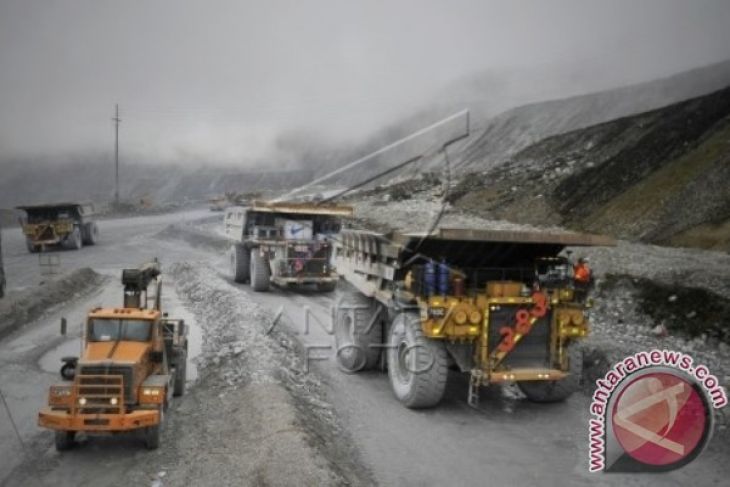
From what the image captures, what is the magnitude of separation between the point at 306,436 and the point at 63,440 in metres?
2.91

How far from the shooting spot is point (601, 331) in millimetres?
12406

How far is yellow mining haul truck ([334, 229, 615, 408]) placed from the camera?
8031mm

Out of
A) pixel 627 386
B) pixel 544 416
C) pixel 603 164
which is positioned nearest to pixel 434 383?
pixel 544 416

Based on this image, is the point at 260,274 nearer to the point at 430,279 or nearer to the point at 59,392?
the point at 430,279

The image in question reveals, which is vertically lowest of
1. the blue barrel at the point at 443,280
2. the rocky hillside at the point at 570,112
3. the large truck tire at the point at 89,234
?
the large truck tire at the point at 89,234

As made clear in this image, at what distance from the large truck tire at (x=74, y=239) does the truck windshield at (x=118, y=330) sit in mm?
23644

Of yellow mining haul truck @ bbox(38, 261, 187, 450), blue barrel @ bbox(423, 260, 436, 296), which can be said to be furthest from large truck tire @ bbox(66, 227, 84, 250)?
blue barrel @ bbox(423, 260, 436, 296)

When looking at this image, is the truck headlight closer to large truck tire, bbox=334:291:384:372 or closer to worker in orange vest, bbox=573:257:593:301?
large truck tire, bbox=334:291:384:372

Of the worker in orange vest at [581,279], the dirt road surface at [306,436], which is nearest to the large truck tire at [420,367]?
the dirt road surface at [306,436]

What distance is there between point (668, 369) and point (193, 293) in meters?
14.7

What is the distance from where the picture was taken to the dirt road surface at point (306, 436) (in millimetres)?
6699

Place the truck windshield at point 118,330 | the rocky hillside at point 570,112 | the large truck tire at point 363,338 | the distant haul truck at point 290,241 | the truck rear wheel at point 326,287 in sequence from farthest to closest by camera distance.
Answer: the rocky hillside at point 570,112 → the truck rear wheel at point 326,287 → the distant haul truck at point 290,241 → the large truck tire at point 363,338 → the truck windshield at point 118,330

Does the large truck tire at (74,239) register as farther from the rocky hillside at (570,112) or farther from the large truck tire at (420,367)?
the rocky hillside at (570,112)

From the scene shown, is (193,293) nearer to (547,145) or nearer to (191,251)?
(191,251)
